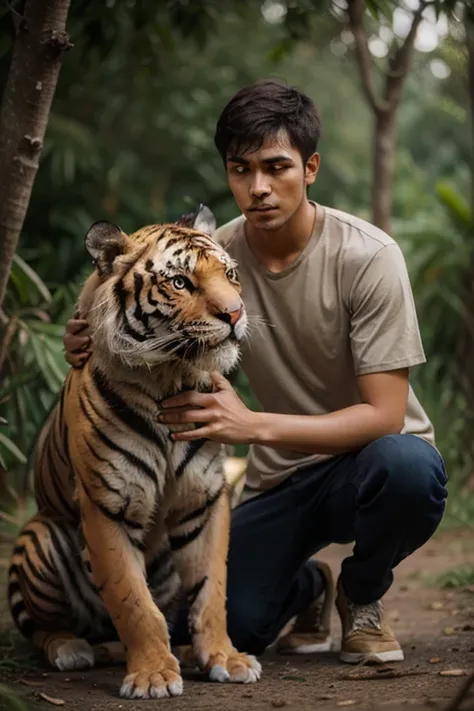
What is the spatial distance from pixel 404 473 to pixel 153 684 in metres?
0.82

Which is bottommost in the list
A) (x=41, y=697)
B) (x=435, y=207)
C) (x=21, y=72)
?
(x=41, y=697)

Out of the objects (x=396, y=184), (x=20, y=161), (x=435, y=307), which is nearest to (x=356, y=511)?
(x=20, y=161)

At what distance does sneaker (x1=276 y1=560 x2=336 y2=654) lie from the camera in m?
3.56

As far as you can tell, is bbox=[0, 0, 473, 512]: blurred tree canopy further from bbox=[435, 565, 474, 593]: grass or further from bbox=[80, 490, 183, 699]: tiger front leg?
bbox=[435, 565, 474, 593]: grass

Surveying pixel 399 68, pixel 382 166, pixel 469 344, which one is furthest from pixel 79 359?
pixel 469 344

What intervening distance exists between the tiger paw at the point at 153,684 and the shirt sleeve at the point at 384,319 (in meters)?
0.92

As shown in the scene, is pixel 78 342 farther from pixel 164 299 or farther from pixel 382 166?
pixel 382 166

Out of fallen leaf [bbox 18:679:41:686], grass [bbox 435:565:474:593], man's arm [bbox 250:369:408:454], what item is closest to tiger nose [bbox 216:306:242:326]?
man's arm [bbox 250:369:408:454]

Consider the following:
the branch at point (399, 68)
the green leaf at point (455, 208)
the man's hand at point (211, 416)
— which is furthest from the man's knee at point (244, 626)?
the green leaf at point (455, 208)

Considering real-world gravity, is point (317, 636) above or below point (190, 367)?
below

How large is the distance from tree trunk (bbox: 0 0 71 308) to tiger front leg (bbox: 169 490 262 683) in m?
0.90

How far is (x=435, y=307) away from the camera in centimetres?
682

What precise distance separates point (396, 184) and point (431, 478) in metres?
11.4

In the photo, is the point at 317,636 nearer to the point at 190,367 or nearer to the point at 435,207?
the point at 190,367
